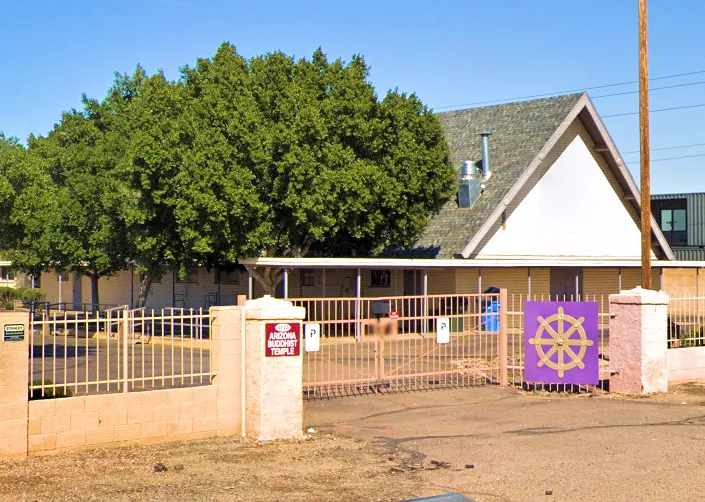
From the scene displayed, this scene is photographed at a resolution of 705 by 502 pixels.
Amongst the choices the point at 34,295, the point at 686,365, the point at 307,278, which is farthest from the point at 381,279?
the point at 34,295

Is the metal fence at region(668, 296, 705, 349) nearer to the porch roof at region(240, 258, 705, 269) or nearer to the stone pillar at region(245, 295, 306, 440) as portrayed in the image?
the stone pillar at region(245, 295, 306, 440)

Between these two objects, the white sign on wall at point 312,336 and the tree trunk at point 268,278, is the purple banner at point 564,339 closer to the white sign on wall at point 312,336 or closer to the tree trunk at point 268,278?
the white sign on wall at point 312,336

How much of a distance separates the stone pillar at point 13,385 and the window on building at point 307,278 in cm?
2727

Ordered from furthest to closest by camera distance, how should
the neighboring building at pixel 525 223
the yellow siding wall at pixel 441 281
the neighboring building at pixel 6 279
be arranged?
1. the neighboring building at pixel 6 279
2. the neighboring building at pixel 525 223
3. the yellow siding wall at pixel 441 281

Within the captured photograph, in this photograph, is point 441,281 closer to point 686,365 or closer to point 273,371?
point 686,365

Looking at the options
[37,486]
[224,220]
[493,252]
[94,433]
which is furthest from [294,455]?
[493,252]

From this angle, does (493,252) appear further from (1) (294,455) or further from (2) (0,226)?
(1) (294,455)

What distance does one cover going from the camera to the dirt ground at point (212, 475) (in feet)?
32.1

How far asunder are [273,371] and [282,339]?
466 millimetres

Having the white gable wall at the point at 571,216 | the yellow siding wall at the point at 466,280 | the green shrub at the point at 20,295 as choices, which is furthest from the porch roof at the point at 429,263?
the green shrub at the point at 20,295

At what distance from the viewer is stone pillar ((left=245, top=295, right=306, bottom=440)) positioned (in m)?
12.9

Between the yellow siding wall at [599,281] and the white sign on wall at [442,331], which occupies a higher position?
the yellow siding wall at [599,281]

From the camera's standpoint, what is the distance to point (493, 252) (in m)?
37.2

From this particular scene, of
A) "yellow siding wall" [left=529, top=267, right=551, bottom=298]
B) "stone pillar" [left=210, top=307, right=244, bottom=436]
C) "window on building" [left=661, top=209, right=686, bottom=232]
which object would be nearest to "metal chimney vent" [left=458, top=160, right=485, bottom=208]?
"yellow siding wall" [left=529, top=267, right=551, bottom=298]
